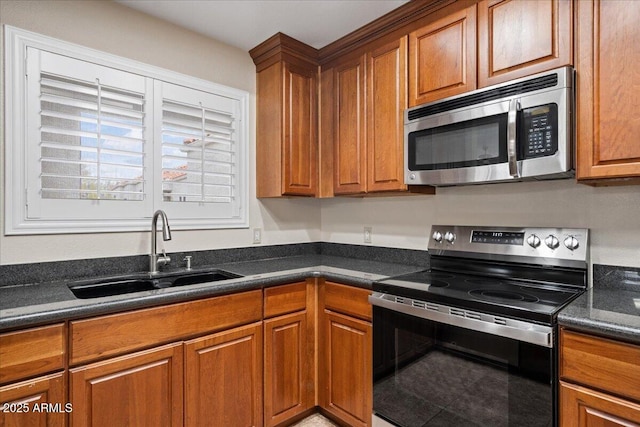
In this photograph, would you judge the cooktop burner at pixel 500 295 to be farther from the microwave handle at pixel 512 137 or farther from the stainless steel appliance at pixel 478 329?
the microwave handle at pixel 512 137

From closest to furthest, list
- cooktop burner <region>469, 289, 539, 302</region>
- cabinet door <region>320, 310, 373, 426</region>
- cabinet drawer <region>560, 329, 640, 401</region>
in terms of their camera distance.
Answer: cabinet drawer <region>560, 329, 640, 401</region> < cooktop burner <region>469, 289, 539, 302</region> < cabinet door <region>320, 310, 373, 426</region>

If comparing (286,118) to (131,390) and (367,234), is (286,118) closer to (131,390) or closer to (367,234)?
(367,234)

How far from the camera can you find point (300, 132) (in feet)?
8.16

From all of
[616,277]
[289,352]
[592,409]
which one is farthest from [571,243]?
[289,352]

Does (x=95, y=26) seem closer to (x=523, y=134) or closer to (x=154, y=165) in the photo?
(x=154, y=165)

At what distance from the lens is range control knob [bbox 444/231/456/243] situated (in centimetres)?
205

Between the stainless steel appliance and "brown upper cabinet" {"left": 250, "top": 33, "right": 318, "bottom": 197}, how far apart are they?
3.45 feet

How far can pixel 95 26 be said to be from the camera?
1.92 meters

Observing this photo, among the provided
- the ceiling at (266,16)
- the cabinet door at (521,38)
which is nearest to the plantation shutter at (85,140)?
the ceiling at (266,16)

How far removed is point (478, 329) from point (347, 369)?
34.3 inches

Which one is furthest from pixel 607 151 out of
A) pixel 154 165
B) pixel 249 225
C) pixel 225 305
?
pixel 154 165

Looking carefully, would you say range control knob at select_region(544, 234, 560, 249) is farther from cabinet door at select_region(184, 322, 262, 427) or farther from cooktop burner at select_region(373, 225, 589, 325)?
cabinet door at select_region(184, 322, 262, 427)

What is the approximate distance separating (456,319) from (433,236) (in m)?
0.79

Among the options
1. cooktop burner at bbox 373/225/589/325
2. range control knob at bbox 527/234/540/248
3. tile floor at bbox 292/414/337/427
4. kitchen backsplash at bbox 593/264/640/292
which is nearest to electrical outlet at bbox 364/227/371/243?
cooktop burner at bbox 373/225/589/325
